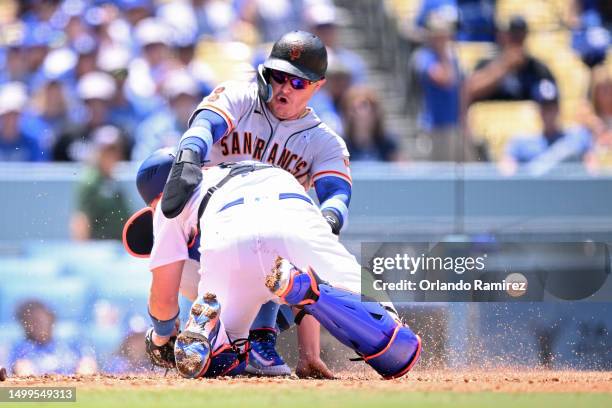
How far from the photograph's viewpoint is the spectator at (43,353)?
23.5 feet

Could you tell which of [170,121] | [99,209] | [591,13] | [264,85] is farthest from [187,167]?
[591,13]

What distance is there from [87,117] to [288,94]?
3946 millimetres

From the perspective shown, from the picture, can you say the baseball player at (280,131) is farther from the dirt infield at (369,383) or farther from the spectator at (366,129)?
the spectator at (366,129)

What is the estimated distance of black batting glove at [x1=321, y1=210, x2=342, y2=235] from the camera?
535 cm

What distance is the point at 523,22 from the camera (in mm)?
9039

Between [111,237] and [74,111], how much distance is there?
203 cm

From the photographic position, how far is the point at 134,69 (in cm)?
983

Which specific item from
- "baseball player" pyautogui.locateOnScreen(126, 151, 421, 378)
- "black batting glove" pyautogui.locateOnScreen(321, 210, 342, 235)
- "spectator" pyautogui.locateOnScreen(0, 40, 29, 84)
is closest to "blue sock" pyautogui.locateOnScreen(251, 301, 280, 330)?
"baseball player" pyautogui.locateOnScreen(126, 151, 421, 378)

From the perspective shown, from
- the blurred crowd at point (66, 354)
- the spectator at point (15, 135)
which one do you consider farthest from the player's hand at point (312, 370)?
the spectator at point (15, 135)

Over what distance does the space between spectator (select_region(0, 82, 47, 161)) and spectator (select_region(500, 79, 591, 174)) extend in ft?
12.6

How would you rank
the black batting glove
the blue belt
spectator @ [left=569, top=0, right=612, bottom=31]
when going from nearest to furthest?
the blue belt → the black batting glove → spectator @ [left=569, top=0, right=612, bottom=31]

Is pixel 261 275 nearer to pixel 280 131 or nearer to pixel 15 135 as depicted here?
pixel 280 131

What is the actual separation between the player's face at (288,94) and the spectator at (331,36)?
395cm

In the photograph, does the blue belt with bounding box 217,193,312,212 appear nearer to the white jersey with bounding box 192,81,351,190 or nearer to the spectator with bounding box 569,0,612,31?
the white jersey with bounding box 192,81,351,190
